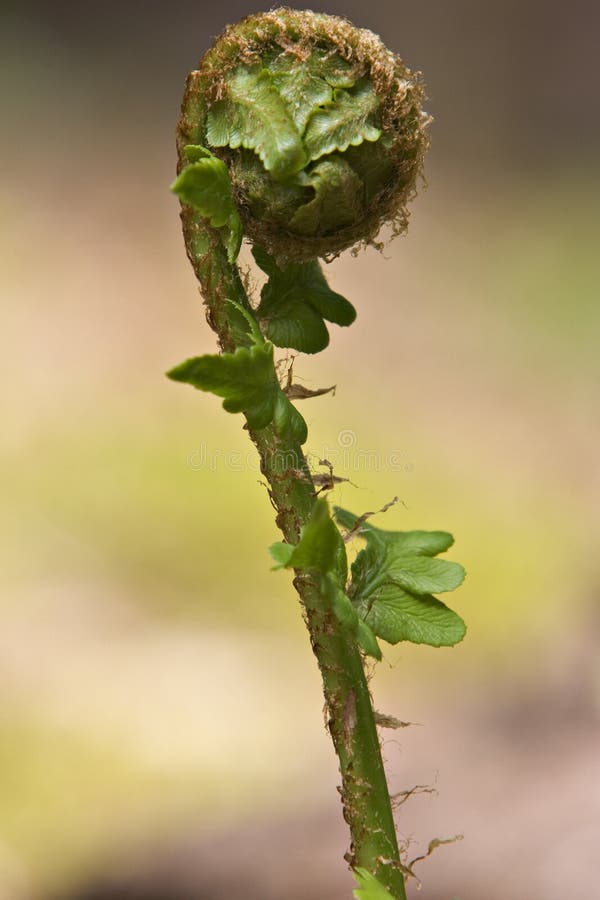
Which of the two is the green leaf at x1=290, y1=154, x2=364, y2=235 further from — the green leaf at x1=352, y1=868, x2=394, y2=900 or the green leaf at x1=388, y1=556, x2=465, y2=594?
the green leaf at x1=352, y1=868, x2=394, y2=900

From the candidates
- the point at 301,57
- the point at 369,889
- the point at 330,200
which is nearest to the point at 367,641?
the point at 369,889

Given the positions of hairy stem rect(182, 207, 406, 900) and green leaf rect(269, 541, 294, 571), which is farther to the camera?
hairy stem rect(182, 207, 406, 900)

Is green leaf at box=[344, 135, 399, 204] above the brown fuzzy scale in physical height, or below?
below

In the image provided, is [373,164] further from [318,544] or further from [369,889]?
[369,889]

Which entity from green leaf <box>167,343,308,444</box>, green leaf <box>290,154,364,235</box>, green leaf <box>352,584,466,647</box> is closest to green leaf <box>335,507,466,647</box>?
green leaf <box>352,584,466,647</box>

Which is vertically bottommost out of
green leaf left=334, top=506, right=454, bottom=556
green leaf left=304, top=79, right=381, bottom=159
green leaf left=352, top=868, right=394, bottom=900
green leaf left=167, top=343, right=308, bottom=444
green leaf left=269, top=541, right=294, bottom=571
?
green leaf left=352, top=868, right=394, bottom=900

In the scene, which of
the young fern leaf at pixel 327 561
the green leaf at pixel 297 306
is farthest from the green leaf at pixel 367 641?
the green leaf at pixel 297 306

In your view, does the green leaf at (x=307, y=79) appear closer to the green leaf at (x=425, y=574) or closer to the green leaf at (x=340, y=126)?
the green leaf at (x=340, y=126)

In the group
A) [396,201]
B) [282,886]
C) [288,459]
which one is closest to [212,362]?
[288,459]
